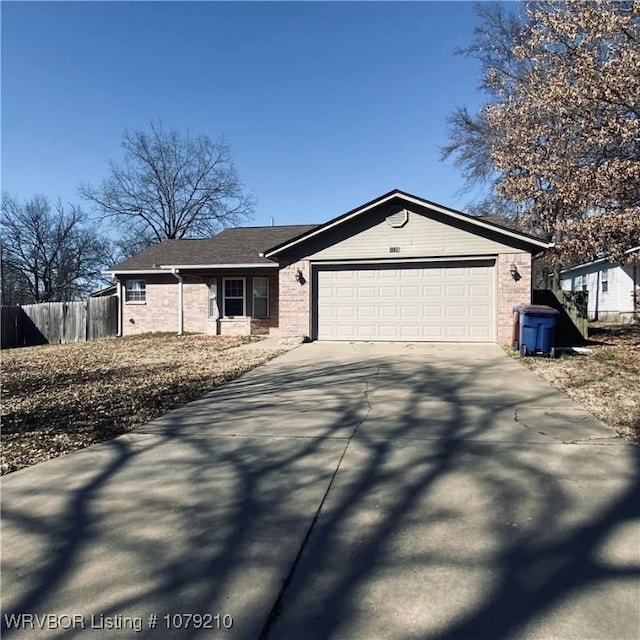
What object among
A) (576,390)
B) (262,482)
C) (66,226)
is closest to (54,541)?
(262,482)

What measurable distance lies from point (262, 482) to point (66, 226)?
150 feet

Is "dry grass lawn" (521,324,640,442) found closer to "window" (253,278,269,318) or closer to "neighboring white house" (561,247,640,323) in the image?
"neighboring white house" (561,247,640,323)

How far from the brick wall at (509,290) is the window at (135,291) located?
47.3 ft

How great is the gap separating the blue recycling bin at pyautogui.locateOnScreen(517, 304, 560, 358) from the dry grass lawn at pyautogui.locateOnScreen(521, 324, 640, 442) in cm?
38

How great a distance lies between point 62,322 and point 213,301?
6.96 meters

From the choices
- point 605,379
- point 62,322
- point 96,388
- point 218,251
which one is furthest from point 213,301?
point 605,379

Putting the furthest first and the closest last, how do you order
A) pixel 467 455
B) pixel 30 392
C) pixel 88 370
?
pixel 88 370 < pixel 30 392 < pixel 467 455

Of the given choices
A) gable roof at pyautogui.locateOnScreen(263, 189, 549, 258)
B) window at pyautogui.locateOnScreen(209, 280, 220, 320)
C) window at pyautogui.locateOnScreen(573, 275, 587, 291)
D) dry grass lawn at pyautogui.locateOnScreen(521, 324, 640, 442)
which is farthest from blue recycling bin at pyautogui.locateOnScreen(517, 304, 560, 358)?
window at pyautogui.locateOnScreen(573, 275, 587, 291)

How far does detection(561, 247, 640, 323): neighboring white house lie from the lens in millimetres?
23153

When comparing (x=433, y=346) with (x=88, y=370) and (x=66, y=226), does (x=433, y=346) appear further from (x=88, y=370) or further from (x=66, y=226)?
(x=66, y=226)

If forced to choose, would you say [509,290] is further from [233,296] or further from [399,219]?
[233,296]

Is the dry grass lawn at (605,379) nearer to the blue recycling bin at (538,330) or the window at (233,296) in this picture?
the blue recycling bin at (538,330)

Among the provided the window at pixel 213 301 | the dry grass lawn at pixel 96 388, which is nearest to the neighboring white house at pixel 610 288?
the window at pixel 213 301

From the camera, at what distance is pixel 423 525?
11.0ft
